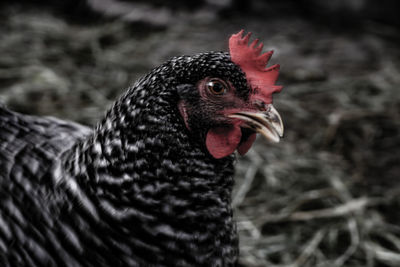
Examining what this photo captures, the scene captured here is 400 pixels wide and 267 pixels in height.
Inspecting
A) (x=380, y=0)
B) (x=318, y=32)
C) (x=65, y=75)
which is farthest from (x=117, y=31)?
(x=380, y=0)

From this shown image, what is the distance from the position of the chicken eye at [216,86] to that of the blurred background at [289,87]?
1.26 m

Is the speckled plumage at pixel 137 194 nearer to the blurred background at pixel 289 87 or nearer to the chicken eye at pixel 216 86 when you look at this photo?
the chicken eye at pixel 216 86

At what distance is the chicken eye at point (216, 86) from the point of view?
1148mm

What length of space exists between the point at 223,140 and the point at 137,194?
0.98ft

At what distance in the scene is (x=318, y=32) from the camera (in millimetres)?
4395

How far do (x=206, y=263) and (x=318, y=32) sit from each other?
3.74 m

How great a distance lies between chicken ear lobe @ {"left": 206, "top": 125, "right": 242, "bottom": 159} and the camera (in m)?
1.16

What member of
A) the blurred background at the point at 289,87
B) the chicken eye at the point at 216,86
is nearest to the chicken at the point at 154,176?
the chicken eye at the point at 216,86

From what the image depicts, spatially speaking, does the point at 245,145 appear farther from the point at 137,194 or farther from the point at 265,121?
the point at 137,194

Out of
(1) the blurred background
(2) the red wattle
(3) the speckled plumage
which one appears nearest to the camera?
(3) the speckled plumage

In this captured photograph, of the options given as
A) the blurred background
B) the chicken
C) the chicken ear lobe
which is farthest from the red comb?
the blurred background

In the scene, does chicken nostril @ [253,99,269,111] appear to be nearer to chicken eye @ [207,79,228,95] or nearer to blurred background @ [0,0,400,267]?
chicken eye @ [207,79,228,95]

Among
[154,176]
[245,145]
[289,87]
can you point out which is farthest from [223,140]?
[289,87]

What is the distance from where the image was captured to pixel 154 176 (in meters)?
1.15
